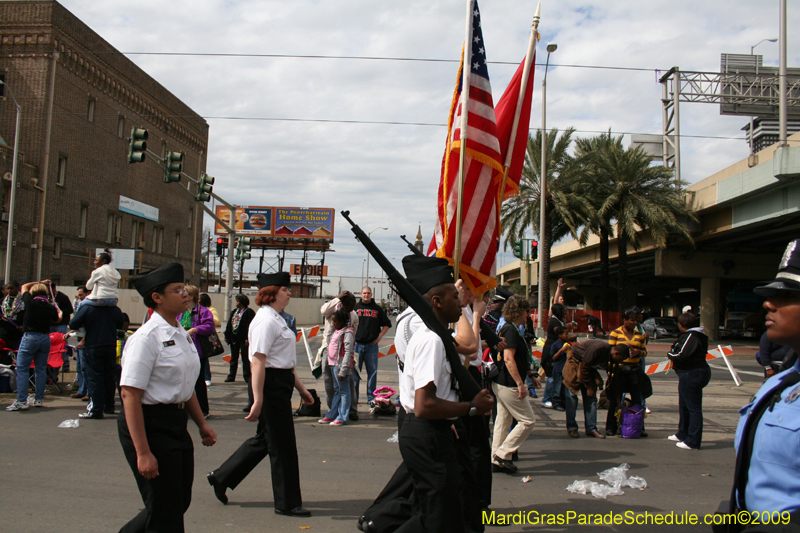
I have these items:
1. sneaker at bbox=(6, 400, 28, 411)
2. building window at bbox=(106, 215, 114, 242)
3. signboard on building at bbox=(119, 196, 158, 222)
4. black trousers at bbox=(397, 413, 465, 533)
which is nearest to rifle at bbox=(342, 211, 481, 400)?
black trousers at bbox=(397, 413, 465, 533)

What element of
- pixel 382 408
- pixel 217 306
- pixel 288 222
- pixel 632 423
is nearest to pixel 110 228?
pixel 217 306

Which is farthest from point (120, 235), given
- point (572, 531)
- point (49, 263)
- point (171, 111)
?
point (572, 531)

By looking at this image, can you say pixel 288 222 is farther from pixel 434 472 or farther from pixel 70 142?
pixel 434 472

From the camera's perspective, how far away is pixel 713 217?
27.2 m

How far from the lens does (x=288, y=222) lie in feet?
162

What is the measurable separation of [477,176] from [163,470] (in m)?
3.99

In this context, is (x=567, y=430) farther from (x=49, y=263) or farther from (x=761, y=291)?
(x=49, y=263)

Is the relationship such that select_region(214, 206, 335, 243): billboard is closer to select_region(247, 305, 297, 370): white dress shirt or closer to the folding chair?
the folding chair

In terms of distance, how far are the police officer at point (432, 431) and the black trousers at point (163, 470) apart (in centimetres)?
122

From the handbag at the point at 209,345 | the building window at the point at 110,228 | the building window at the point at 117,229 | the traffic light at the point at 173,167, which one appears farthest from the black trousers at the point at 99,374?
the building window at the point at 117,229

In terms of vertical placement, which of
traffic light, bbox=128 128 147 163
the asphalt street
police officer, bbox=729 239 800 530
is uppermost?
traffic light, bbox=128 128 147 163

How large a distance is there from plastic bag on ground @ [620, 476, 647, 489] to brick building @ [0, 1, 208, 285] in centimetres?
3075

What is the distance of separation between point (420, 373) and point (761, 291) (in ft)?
5.37

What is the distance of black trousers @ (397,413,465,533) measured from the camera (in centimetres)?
306
